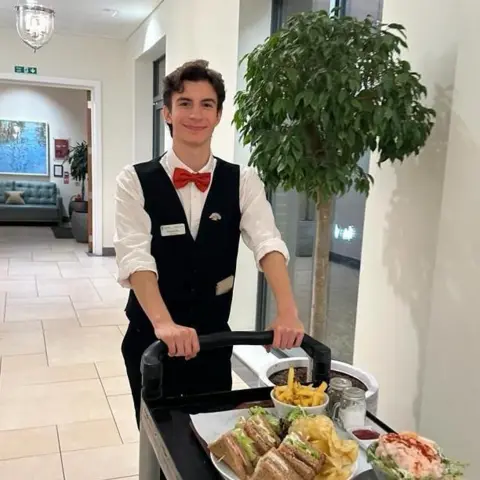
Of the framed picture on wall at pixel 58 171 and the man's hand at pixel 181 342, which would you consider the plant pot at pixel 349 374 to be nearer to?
the man's hand at pixel 181 342

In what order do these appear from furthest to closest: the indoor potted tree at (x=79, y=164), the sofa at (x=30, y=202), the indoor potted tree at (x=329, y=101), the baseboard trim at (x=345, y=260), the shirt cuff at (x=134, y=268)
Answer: the sofa at (x=30, y=202)
the indoor potted tree at (x=79, y=164)
the baseboard trim at (x=345, y=260)
the indoor potted tree at (x=329, y=101)
the shirt cuff at (x=134, y=268)

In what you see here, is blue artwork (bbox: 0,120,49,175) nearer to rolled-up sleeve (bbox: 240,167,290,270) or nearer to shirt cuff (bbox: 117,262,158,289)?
rolled-up sleeve (bbox: 240,167,290,270)

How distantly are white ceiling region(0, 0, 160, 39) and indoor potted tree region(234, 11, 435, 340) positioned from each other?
457 centimetres

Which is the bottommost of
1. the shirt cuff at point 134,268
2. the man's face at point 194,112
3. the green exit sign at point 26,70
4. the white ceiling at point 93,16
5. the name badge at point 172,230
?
the shirt cuff at point 134,268

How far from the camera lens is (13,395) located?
338 cm

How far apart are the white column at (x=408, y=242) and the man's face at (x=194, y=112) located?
3.22ft

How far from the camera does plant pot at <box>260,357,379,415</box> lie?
2118 millimetres

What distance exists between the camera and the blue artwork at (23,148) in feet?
38.2

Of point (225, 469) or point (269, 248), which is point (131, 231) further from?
point (225, 469)

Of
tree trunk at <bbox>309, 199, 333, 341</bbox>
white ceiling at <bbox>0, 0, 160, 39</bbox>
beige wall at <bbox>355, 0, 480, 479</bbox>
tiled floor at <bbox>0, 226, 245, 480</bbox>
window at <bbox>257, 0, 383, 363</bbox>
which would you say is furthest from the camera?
white ceiling at <bbox>0, 0, 160, 39</bbox>

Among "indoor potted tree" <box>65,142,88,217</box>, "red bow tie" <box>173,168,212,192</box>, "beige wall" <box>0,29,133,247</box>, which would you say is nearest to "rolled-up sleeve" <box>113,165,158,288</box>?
"red bow tie" <box>173,168,212,192</box>

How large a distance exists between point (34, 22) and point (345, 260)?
12.0 feet

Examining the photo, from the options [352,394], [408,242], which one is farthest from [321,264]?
[352,394]

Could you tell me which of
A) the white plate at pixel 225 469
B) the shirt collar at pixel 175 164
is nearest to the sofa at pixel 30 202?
the shirt collar at pixel 175 164
